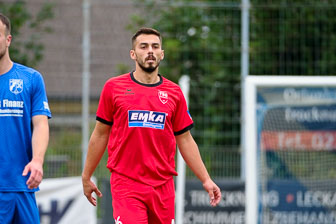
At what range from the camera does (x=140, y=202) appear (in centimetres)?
532

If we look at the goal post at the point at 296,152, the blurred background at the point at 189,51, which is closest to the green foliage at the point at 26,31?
the blurred background at the point at 189,51

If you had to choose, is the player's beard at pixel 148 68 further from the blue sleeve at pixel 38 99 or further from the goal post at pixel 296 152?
the goal post at pixel 296 152

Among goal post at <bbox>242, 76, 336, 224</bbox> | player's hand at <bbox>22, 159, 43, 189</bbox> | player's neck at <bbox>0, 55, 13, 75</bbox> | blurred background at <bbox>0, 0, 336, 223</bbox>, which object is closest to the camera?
player's hand at <bbox>22, 159, 43, 189</bbox>

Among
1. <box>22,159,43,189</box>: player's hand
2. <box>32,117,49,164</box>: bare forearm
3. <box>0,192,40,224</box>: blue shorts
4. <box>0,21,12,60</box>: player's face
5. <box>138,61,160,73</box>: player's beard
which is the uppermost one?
<box>0,21,12,60</box>: player's face

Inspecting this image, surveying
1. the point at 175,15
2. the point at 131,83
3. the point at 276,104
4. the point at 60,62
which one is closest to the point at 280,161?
the point at 276,104

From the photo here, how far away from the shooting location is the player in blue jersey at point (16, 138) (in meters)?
4.76

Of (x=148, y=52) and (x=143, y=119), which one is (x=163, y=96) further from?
(x=148, y=52)

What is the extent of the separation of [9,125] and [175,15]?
5.55 m

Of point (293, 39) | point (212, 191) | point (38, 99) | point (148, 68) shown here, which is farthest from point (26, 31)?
point (212, 191)

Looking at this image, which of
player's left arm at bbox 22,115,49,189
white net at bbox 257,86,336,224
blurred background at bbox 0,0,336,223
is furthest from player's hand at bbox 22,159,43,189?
blurred background at bbox 0,0,336,223

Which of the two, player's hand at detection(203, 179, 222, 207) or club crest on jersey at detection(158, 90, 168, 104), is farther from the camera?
player's hand at detection(203, 179, 222, 207)

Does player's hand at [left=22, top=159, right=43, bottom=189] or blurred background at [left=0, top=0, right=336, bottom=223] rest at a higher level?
blurred background at [left=0, top=0, right=336, bottom=223]

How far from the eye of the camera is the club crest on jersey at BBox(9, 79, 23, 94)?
4824 mm

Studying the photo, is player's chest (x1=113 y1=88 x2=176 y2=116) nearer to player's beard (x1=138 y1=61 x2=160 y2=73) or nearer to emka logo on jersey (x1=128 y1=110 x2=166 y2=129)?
emka logo on jersey (x1=128 y1=110 x2=166 y2=129)
